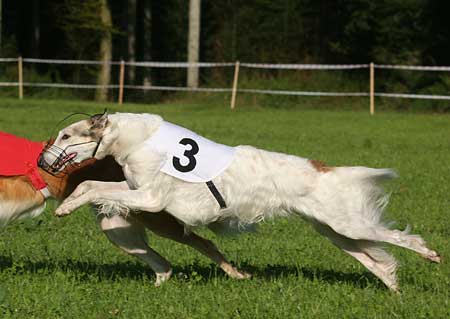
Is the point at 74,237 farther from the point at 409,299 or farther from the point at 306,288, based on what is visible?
the point at 409,299

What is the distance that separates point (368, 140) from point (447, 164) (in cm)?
393

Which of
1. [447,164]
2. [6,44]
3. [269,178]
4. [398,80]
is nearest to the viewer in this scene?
[269,178]

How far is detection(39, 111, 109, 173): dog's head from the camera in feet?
22.4

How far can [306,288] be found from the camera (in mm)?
6848

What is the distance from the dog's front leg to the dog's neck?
27 centimetres

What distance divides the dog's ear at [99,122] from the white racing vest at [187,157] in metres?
0.34

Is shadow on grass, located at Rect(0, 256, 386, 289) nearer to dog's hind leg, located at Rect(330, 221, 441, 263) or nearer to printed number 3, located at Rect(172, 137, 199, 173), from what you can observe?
dog's hind leg, located at Rect(330, 221, 441, 263)

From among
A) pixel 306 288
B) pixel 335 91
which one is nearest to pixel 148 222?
pixel 306 288

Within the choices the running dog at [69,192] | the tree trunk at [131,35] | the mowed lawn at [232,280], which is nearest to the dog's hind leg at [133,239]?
the running dog at [69,192]

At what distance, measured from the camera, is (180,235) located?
7.55 meters

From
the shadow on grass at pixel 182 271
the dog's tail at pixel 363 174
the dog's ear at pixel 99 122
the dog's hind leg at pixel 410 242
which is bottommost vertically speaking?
the shadow on grass at pixel 182 271

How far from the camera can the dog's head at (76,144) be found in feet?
22.4

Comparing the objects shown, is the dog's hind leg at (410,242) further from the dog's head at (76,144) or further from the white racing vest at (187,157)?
the dog's head at (76,144)

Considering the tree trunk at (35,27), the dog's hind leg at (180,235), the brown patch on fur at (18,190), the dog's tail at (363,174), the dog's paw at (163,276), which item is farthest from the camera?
the tree trunk at (35,27)
